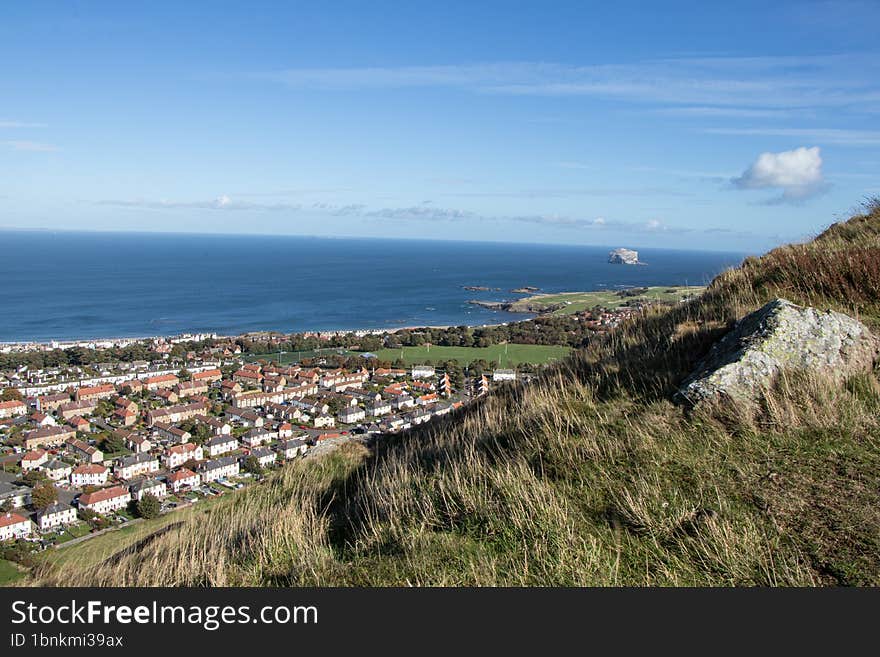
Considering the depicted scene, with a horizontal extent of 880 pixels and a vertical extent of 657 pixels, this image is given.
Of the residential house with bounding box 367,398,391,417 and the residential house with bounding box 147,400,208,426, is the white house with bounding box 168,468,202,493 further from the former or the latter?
the residential house with bounding box 367,398,391,417

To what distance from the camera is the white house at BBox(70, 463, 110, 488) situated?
21.4 m

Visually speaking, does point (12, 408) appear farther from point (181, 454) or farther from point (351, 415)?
point (351, 415)

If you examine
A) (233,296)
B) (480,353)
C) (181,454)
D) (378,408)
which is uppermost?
(233,296)

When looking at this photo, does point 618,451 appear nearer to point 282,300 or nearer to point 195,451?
point 195,451

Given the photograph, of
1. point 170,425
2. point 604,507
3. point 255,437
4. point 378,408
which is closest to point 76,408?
point 170,425

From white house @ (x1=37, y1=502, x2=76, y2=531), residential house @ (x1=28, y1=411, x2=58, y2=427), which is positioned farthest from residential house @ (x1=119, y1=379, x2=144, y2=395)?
white house @ (x1=37, y1=502, x2=76, y2=531)

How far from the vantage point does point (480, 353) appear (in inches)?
1873

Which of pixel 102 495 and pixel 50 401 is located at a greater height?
pixel 102 495

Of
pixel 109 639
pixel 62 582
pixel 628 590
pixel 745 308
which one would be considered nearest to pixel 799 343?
pixel 745 308

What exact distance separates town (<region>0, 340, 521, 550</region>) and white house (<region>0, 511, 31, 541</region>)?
0.15 ft

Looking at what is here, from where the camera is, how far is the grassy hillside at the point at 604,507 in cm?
343

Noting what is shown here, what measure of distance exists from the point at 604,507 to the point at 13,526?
19.3m

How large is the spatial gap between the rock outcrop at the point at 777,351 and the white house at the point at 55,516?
20201 millimetres

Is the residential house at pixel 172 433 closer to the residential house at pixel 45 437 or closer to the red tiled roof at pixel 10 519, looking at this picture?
the residential house at pixel 45 437
